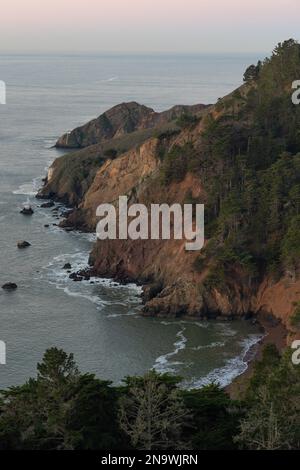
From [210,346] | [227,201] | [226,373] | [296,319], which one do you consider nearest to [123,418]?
[226,373]

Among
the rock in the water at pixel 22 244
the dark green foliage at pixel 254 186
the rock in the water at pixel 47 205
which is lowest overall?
the rock in the water at pixel 22 244

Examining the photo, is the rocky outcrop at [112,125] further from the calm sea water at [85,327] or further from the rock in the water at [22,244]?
the rock in the water at [22,244]

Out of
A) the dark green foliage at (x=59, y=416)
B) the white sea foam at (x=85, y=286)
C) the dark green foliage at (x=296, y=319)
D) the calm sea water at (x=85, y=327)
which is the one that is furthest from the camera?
the white sea foam at (x=85, y=286)

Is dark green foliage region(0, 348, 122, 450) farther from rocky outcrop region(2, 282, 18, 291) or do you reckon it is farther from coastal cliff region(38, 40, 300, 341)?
rocky outcrop region(2, 282, 18, 291)

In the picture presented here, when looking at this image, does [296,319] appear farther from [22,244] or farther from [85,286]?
[22,244]

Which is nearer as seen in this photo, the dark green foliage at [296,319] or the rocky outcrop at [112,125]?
the dark green foliage at [296,319]

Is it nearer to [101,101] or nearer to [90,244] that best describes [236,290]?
[90,244]

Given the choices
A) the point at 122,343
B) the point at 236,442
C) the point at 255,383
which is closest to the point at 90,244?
the point at 122,343

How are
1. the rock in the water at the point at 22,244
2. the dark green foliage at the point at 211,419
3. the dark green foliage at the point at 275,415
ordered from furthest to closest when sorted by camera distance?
the rock in the water at the point at 22,244 → the dark green foliage at the point at 211,419 → the dark green foliage at the point at 275,415

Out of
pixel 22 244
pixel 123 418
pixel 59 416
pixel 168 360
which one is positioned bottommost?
pixel 168 360

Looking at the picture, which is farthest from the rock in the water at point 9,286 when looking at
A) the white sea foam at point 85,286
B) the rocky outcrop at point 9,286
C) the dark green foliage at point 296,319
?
the dark green foliage at point 296,319

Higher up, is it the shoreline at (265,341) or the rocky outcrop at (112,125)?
the rocky outcrop at (112,125)
